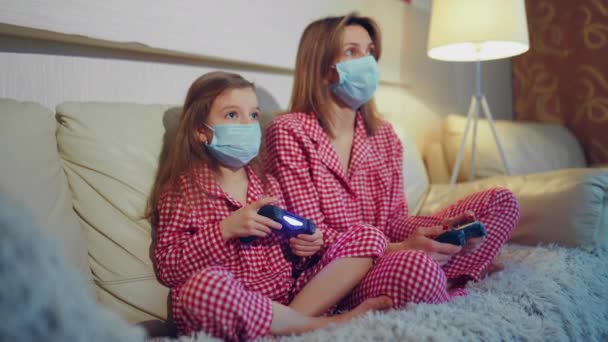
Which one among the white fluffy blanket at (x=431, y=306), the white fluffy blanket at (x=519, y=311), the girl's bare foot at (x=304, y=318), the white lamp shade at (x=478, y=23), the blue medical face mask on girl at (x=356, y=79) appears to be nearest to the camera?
the white fluffy blanket at (x=431, y=306)

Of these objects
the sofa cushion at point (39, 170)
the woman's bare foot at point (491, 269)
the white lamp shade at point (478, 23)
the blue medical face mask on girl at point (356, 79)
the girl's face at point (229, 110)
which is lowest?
the woman's bare foot at point (491, 269)

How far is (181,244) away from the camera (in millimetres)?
925

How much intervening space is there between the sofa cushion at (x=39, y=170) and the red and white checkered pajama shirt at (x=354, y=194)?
1.48ft

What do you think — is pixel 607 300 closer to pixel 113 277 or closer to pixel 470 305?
pixel 470 305

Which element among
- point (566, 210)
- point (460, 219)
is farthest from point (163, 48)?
point (566, 210)

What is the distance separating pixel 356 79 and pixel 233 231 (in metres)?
0.51

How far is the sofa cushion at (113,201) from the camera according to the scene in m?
0.91

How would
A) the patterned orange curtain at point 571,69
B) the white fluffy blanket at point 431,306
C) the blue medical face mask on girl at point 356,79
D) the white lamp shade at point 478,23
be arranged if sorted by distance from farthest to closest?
the patterned orange curtain at point 571,69 → the white lamp shade at point 478,23 → the blue medical face mask on girl at point 356,79 → the white fluffy blanket at point 431,306

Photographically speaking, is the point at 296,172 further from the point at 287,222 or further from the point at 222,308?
the point at 222,308

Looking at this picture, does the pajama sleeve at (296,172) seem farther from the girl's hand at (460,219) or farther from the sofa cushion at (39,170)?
the sofa cushion at (39,170)

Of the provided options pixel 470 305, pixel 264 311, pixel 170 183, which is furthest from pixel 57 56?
pixel 470 305

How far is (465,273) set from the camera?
1.07 metres

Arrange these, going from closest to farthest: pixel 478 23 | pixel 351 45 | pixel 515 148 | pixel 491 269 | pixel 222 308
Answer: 1. pixel 222 308
2. pixel 491 269
3. pixel 351 45
4. pixel 478 23
5. pixel 515 148

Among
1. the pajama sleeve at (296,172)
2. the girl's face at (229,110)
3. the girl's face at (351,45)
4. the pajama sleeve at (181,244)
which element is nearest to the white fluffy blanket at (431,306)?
the pajama sleeve at (181,244)
